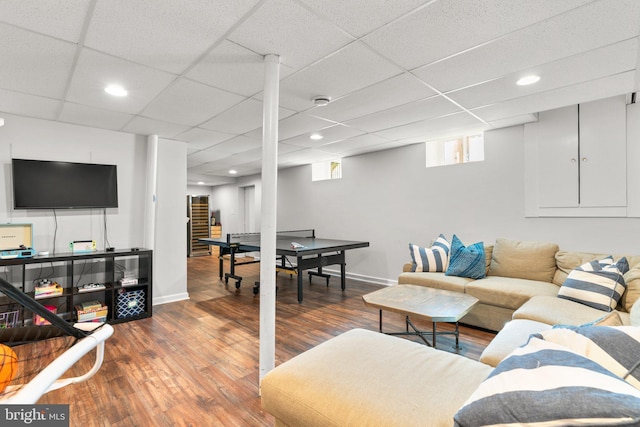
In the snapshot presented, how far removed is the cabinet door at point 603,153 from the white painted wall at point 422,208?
27 cm

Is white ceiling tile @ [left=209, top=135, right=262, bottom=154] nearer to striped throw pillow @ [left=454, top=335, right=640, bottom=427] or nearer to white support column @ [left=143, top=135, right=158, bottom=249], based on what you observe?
white support column @ [left=143, top=135, right=158, bottom=249]

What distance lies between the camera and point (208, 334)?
3154 millimetres

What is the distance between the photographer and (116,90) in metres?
2.63

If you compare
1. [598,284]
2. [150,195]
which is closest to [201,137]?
[150,195]

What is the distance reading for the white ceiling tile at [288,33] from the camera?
1640mm

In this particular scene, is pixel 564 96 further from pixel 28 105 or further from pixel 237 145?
pixel 28 105

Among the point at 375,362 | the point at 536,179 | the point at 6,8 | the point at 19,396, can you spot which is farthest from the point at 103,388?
the point at 536,179

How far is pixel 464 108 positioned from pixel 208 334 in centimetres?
363

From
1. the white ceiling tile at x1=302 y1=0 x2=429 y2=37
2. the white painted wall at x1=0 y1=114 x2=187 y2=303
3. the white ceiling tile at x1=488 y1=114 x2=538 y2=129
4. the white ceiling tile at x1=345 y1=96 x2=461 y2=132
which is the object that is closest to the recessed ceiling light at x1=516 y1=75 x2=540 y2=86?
the white ceiling tile at x1=345 y1=96 x2=461 y2=132

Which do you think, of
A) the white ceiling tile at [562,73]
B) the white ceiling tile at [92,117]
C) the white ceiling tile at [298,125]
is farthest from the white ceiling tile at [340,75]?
the white ceiling tile at [92,117]

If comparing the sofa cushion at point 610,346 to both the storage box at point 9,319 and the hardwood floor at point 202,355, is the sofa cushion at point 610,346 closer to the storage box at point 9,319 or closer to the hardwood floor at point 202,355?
the hardwood floor at point 202,355

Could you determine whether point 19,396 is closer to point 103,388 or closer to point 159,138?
point 103,388

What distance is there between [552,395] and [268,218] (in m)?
1.74

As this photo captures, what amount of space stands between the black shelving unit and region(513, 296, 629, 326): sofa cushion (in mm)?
3978
